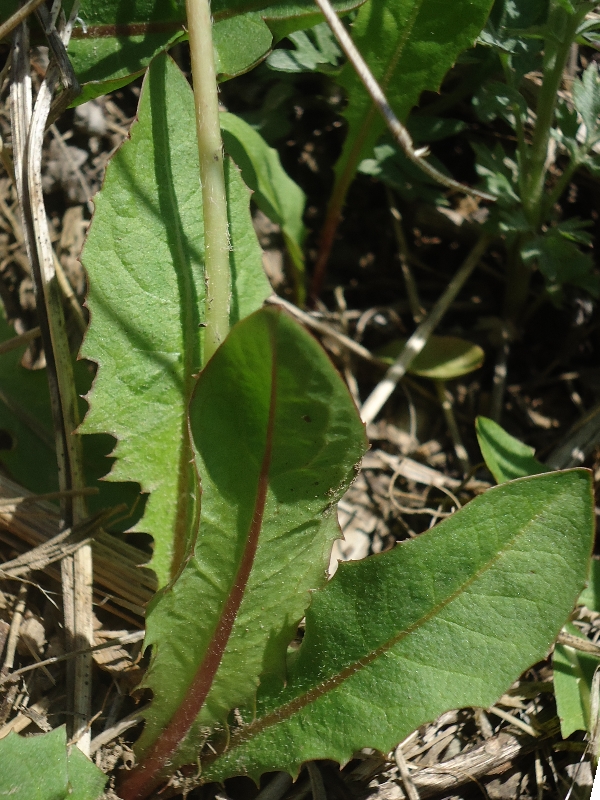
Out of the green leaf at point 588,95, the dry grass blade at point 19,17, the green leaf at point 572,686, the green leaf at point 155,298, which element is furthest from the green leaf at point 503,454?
the dry grass blade at point 19,17

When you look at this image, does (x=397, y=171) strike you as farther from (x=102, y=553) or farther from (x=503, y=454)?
(x=102, y=553)

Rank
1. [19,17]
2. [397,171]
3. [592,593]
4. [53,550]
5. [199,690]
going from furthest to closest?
[397,171], [592,593], [53,550], [19,17], [199,690]

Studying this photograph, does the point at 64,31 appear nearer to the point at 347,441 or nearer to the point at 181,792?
the point at 347,441

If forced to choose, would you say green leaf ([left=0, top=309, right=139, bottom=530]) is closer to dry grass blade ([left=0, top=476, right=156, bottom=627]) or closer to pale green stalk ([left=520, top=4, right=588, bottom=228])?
dry grass blade ([left=0, top=476, right=156, bottom=627])

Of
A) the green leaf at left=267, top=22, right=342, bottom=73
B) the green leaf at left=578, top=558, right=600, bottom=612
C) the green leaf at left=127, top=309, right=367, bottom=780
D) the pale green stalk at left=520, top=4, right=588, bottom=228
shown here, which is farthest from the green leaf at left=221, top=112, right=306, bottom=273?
the green leaf at left=578, top=558, right=600, bottom=612

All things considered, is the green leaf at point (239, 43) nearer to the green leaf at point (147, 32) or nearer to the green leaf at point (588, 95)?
the green leaf at point (147, 32)

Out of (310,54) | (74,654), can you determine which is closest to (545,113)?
(310,54)
